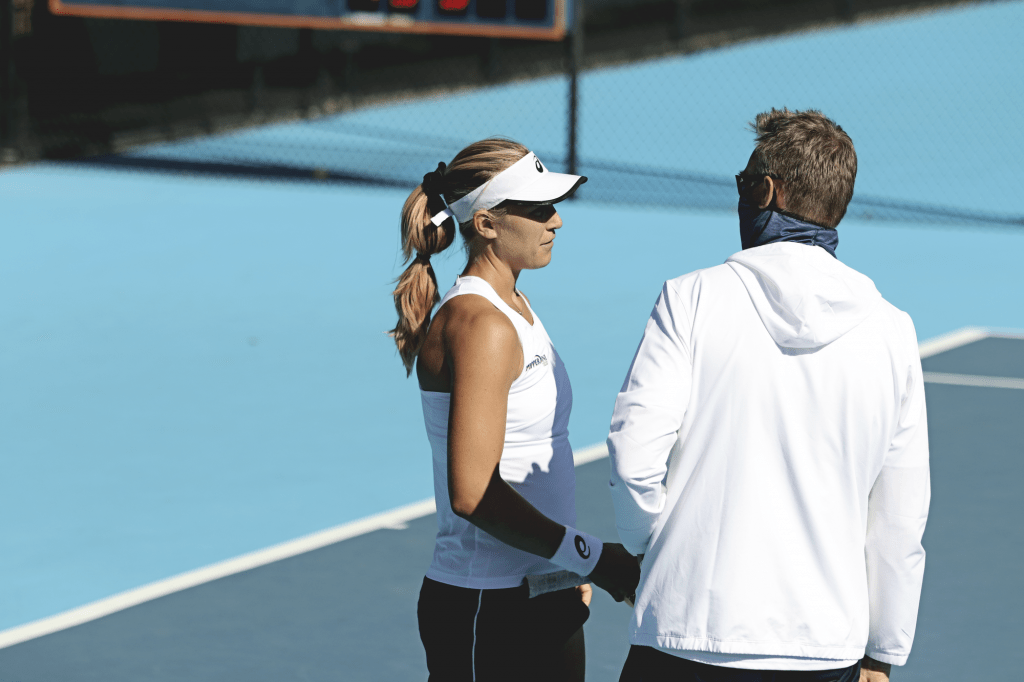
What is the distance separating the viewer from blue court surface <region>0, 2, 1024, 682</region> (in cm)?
472

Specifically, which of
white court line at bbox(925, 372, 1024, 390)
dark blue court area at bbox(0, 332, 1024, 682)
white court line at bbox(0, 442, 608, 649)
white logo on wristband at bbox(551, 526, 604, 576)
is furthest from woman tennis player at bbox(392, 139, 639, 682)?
white court line at bbox(925, 372, 1024, 390)

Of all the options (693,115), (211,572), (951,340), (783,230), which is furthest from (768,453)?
(693,115)

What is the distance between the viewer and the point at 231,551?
5.60 meters

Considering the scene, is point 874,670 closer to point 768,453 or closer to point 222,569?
point 768,453

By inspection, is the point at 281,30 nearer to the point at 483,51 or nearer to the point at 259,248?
the point at 483,51

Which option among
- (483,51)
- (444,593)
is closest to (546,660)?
(444,593)

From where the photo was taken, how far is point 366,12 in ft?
48.0

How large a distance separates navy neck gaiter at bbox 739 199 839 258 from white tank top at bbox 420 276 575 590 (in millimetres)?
486

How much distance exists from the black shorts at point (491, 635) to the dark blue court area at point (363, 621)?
1638 mm

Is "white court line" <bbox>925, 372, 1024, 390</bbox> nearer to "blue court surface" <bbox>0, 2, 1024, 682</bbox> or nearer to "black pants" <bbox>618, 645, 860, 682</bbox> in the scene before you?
"blue court surface" <bbox>0, 2, 1024, 682</bbox>

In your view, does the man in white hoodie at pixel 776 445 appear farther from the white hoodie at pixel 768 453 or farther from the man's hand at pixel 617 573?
the man's hand at pixel 617 573

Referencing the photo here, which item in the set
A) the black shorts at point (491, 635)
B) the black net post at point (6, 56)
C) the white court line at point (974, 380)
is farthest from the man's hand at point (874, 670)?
the black net post at point (6, 56)

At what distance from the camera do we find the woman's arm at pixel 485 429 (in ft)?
8.35

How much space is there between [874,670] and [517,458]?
29.9 inches
